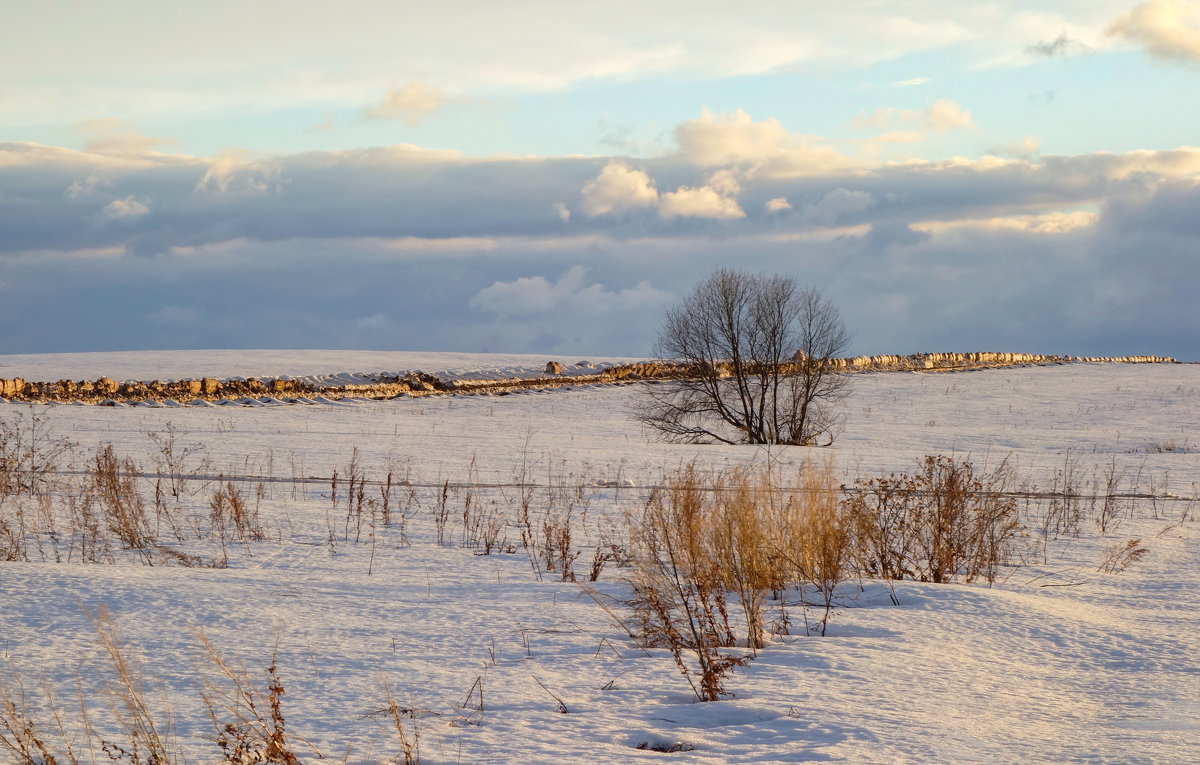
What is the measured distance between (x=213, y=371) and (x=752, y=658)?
4242cm

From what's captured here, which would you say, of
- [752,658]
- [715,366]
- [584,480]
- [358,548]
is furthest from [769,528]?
[715,366]

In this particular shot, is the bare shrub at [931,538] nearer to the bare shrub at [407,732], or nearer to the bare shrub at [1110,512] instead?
the bare shrub at [1110,512]

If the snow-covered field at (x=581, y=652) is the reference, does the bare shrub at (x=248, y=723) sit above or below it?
above

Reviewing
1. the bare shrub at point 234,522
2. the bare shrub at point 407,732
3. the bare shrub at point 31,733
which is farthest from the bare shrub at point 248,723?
the bare shrub at point 234,522

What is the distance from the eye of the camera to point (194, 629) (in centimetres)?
461

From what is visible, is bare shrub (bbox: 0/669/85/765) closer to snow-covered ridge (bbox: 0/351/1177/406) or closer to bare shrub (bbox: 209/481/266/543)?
bare shrub (bbox: 209/481/266/543)

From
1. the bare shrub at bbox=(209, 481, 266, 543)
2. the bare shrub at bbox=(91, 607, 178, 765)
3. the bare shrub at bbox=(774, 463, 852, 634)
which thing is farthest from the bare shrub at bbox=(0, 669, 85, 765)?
the bare shrub at bbox=(774, 463, 852, 634)

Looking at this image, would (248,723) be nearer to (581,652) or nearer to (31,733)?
(31,733)

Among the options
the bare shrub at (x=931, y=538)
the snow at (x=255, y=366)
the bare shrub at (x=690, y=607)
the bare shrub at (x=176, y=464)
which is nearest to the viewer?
the bare shrub at (x=690, y=607)

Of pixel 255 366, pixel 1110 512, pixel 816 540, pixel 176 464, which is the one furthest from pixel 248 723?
pixel 255 366

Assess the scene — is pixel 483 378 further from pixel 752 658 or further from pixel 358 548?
pixel 752 658

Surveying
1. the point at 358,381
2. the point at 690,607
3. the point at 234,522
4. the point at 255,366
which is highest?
the point at 255,366

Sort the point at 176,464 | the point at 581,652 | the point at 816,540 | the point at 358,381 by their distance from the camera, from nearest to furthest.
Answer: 1. the point at 581,652
2. the point at 816,540
3. the point at 176,464
4. the point at 358,381

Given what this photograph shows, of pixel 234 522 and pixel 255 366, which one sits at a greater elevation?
pixel 255 366
